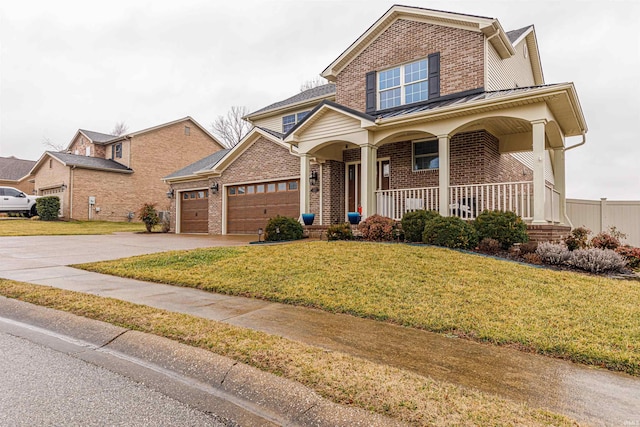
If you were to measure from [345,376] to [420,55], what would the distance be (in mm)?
12475

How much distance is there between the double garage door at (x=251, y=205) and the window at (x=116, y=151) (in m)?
12.2

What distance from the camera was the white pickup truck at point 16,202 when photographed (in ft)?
80.4

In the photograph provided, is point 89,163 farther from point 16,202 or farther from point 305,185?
point 305,185

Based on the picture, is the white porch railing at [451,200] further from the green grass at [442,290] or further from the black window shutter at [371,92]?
the black window shutter at [371,92]

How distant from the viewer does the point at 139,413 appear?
96.0 inches

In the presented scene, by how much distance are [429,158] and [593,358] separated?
947 centimetres

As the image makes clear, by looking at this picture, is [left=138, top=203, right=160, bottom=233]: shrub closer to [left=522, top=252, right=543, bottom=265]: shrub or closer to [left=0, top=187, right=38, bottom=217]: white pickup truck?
[left=0, top=187, right=38, bottom=217]: white pickup truck

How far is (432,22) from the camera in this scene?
12375 mm

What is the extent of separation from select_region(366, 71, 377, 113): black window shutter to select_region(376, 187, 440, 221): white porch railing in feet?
12.4

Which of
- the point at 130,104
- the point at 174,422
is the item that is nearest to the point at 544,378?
the point at 174,422

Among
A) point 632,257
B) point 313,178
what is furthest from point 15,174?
point 632,257

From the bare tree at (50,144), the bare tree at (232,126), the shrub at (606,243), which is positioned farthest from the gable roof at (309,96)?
the bare tree at (50,144)

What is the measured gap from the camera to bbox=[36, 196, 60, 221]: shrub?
921 inches

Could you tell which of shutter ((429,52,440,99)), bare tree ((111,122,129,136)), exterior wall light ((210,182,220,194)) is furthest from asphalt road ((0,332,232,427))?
bare tree ((111,122,129,136))
